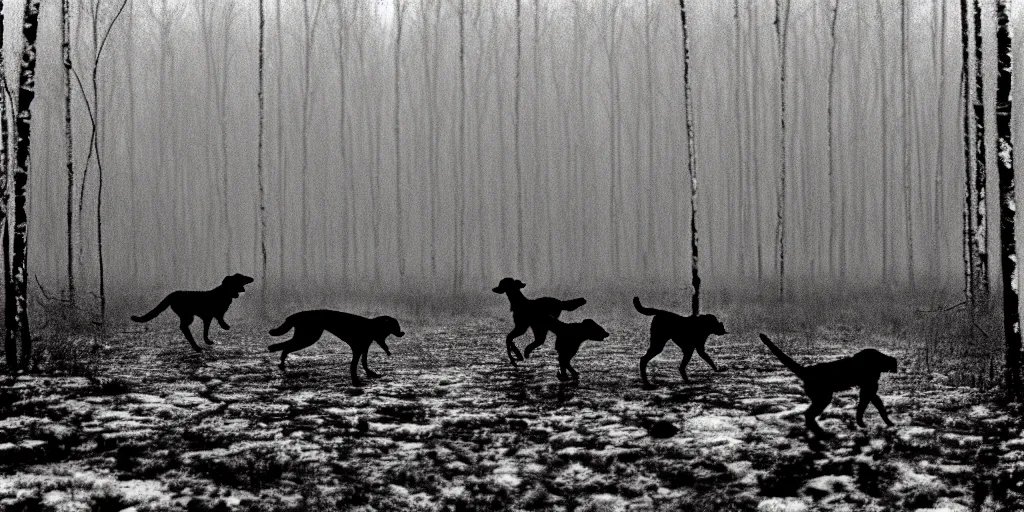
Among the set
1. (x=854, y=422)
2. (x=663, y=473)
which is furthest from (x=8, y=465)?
(x=854, y=422)

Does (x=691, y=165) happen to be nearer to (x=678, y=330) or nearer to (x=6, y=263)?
(x=678, y=330)

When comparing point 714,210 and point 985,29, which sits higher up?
point 985,29

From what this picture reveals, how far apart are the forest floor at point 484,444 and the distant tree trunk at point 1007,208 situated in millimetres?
501

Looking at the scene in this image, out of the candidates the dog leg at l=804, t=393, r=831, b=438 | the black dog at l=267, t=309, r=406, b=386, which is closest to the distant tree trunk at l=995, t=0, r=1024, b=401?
the dog leg at l=804, t=393, r=831, b=438

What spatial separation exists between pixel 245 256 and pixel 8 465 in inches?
1509

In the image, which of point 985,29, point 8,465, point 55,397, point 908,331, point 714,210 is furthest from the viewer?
point 714,210

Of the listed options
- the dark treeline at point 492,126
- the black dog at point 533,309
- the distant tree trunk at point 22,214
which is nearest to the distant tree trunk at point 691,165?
the black dog at point 533,309

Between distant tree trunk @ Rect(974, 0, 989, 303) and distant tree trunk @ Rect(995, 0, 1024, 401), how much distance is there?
8.53ft

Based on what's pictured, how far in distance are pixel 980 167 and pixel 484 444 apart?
8964mm

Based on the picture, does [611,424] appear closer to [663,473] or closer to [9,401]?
[663,473]

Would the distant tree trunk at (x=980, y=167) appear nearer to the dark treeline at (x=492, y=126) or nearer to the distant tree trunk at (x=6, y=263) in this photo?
the dark treeline at (x=492, y=126)

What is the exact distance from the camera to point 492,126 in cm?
3434

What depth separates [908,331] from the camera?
1120 centimetres

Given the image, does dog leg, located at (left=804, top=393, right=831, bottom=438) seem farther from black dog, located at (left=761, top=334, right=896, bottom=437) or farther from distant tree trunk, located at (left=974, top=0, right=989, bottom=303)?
distant tree trunk, located at (left=974, top=0, right=989, bottom=303)
